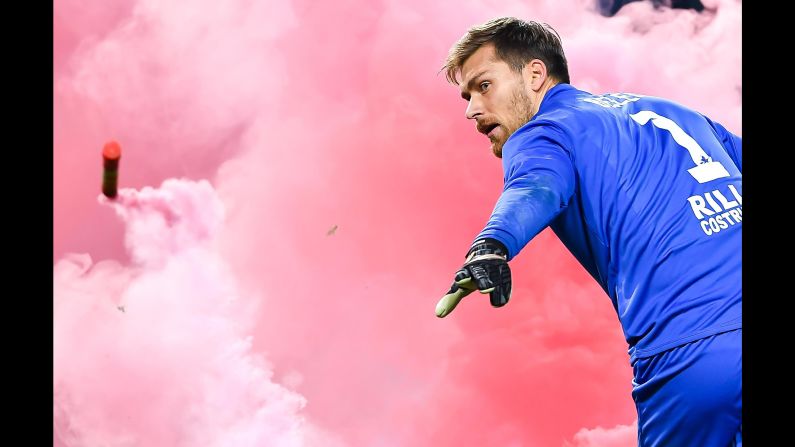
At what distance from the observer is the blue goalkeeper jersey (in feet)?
13.0

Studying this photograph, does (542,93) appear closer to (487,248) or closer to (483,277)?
(487,248)

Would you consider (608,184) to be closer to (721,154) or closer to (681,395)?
(721,154)

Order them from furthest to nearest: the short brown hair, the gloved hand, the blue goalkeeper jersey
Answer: the short brown hair → the blue goalkeeper jersey → the gloved hand

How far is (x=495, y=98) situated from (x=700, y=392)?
2.18 metres

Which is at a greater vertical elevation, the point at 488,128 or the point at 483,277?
the point at 488,128

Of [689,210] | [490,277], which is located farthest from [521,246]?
[689,210]

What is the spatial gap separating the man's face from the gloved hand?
167 cm

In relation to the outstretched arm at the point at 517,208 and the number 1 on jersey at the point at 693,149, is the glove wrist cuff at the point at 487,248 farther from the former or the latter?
the number 1 on jersey at the point at 693,149

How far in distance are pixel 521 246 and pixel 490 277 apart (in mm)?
316

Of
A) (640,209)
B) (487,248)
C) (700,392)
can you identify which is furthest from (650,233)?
(487,248)

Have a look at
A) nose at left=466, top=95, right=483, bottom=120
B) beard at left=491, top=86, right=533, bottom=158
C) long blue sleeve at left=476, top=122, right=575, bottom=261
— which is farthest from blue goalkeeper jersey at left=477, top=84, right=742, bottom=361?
nose at left=466, top=95, right=483, bottom=120

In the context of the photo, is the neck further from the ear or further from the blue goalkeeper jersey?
the blue goalkeeper jersey

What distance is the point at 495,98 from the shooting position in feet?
17.3

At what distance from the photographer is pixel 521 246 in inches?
154
